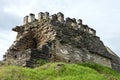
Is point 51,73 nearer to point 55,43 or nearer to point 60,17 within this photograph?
point 55,43

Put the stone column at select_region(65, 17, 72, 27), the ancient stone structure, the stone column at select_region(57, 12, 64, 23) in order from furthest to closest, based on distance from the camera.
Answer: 1. the stone column at select_region(65, 17, 72, 27)
2. the stone column at select_region(57, 12, 64, 23)
3. the ancient stone structure

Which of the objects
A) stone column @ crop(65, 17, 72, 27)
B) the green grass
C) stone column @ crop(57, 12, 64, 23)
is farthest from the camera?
stone column @ crop(65, 17, 72, 27)

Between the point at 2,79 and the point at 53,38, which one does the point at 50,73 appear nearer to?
the point at 2,79

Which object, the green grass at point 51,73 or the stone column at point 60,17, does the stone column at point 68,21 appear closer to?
the stone column at point 60,17

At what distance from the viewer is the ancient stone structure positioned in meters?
26.9

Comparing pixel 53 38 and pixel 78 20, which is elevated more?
pixel 78 20

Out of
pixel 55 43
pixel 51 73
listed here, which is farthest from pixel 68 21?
pixel 51 73

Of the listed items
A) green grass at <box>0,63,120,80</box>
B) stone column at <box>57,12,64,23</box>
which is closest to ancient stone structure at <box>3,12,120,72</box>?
stone column at <box>57,12,64,23</box>

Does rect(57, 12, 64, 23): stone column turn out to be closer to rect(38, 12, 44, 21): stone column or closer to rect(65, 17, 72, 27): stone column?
rect(65, 17, 72, 27): stone column

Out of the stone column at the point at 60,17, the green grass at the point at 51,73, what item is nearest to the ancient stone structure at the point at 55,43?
the stone column at the point at 60,17

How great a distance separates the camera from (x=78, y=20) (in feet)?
106

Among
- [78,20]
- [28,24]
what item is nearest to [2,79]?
[28,24]

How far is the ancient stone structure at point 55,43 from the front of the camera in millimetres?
26922

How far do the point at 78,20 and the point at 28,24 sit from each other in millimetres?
4391
